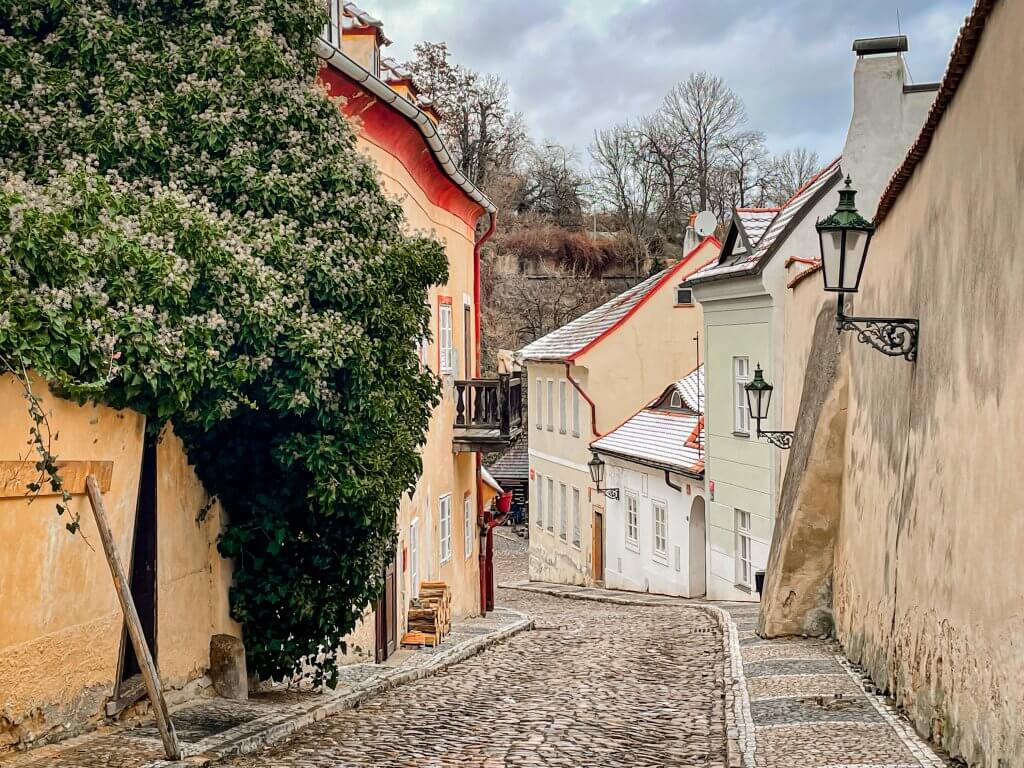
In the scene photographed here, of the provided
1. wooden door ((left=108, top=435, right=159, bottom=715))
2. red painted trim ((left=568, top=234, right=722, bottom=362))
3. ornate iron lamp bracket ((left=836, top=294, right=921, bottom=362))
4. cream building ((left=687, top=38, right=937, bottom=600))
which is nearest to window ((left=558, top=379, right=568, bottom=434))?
red painted trim ((left=568, top=234, right=722, bottom=362))

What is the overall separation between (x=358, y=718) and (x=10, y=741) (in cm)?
363

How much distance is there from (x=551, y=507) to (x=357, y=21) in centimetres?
2167

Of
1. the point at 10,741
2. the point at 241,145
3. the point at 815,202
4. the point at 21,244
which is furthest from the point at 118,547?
the point at 815,202

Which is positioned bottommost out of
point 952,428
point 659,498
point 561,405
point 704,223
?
point 659,498

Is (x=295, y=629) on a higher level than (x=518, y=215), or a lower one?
lower

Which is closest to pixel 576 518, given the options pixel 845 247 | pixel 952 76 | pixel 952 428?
pixel 845 247

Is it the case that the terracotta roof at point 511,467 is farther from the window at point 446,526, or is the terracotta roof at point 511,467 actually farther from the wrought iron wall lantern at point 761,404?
the wrought iron wall lantern at point 761,404

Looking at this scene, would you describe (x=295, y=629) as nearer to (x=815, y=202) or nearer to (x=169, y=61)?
(x=169, y=61)

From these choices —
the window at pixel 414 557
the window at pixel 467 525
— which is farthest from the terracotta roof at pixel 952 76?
the window at pixel 467 525

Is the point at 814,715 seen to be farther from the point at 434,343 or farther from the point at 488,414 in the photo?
the point at 488,414

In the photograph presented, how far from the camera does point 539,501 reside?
38281mm

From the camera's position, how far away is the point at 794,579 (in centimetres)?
1351

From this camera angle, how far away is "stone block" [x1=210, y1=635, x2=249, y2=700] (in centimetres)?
1041

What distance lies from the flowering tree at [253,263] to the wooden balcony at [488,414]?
28.5 ft
